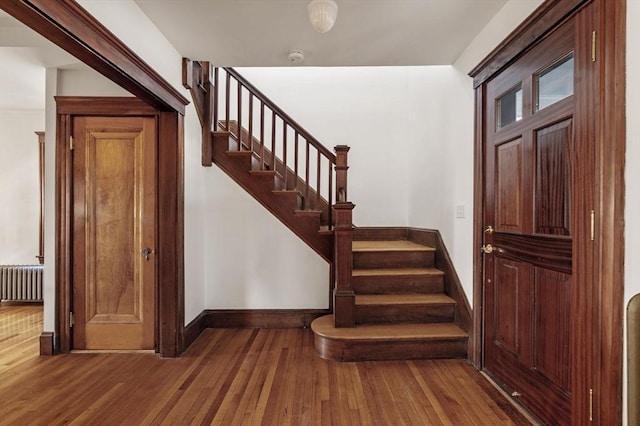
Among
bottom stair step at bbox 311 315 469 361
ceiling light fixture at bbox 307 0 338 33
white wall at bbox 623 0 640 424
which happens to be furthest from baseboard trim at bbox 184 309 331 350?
ceiling light fixture at bbox 307 0 338 33

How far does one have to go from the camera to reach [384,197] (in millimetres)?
4211

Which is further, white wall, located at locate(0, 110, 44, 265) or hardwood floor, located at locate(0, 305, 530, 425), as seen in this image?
white wall, located at locate(0, 110, 44, 265)

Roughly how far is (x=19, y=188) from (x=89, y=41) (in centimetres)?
380

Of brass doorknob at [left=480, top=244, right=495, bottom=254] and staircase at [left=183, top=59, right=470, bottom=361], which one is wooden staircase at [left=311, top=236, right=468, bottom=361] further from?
brass doorknob at [left=480, top=244, right=495, bottom=254]

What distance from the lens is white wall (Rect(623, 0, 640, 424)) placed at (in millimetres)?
1286

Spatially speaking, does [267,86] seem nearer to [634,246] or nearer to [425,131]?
[425,131]

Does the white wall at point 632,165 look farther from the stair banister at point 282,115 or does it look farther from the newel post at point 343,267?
the stair banister at point 282,115

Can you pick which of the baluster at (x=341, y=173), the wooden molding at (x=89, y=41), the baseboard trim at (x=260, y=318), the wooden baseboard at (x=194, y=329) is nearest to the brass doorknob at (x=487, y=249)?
the baluster at (x=341, y=173)

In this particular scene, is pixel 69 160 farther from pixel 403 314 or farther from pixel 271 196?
pixel 403 314

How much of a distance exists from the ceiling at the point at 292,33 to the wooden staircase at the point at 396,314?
6.13 ft

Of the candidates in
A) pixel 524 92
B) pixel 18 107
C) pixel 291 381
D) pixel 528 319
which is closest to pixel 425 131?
pixel 524 92

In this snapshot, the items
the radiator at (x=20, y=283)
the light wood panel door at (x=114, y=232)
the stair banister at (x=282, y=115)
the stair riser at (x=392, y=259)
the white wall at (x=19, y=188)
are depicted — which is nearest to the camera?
the light wood panel door at (x=114, y=232)

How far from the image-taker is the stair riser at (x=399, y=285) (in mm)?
3086

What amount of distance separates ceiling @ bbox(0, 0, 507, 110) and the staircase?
0.54m
